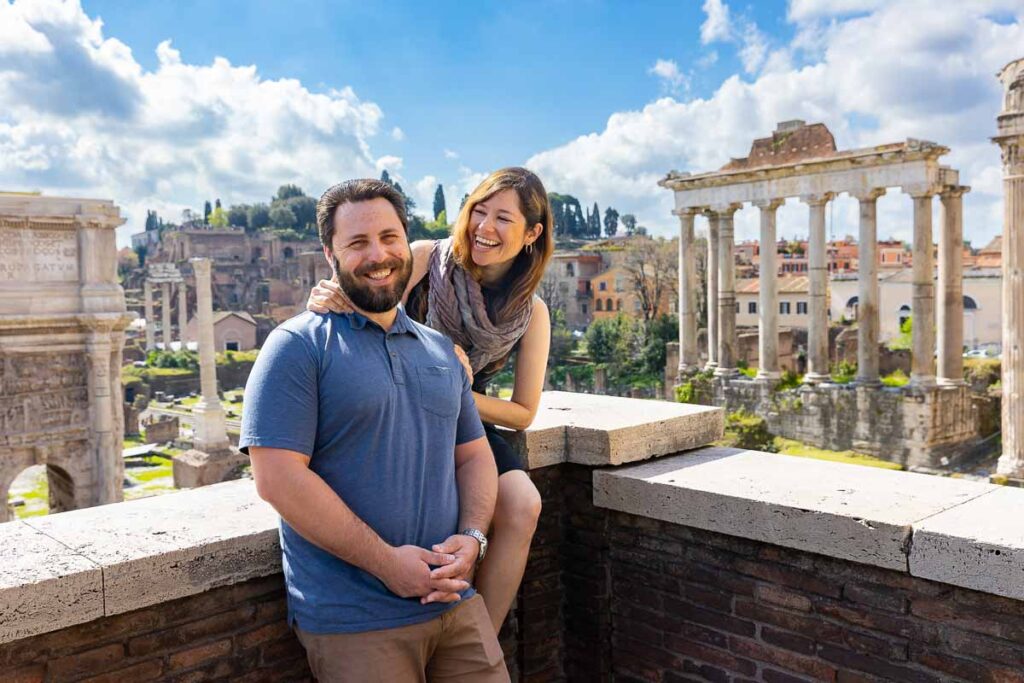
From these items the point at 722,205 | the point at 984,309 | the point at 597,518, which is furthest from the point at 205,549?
the point at 984,309

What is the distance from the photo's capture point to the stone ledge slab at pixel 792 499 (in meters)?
2.42

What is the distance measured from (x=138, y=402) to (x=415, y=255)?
42.9m

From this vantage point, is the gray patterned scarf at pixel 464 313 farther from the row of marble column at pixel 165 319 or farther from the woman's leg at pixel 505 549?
the row of marble column at pixel 165 319

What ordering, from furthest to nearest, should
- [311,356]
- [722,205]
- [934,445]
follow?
[722,205] < [934,445] < [311,356]

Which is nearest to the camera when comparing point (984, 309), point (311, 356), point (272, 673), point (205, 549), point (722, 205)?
point (311, 356)

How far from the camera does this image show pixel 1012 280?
42.7ft

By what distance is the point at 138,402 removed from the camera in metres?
42.1

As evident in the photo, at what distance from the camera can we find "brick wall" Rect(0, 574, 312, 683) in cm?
203

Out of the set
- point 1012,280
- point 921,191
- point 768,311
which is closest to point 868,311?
point 768,311

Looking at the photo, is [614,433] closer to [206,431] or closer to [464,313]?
[464,313]

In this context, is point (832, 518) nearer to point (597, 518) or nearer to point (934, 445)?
point (597, 518)

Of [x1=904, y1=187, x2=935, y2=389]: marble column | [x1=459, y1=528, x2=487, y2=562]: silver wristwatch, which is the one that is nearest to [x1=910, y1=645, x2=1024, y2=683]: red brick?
[x1=459, y1=528, x2=487, y2=562]: silver wristwatch

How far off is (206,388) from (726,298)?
46.2ft

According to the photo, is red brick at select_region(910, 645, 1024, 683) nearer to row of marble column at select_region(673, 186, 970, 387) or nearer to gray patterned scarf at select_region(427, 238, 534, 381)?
gray patterned scarf at select_region(427, 238, 534, 381)
